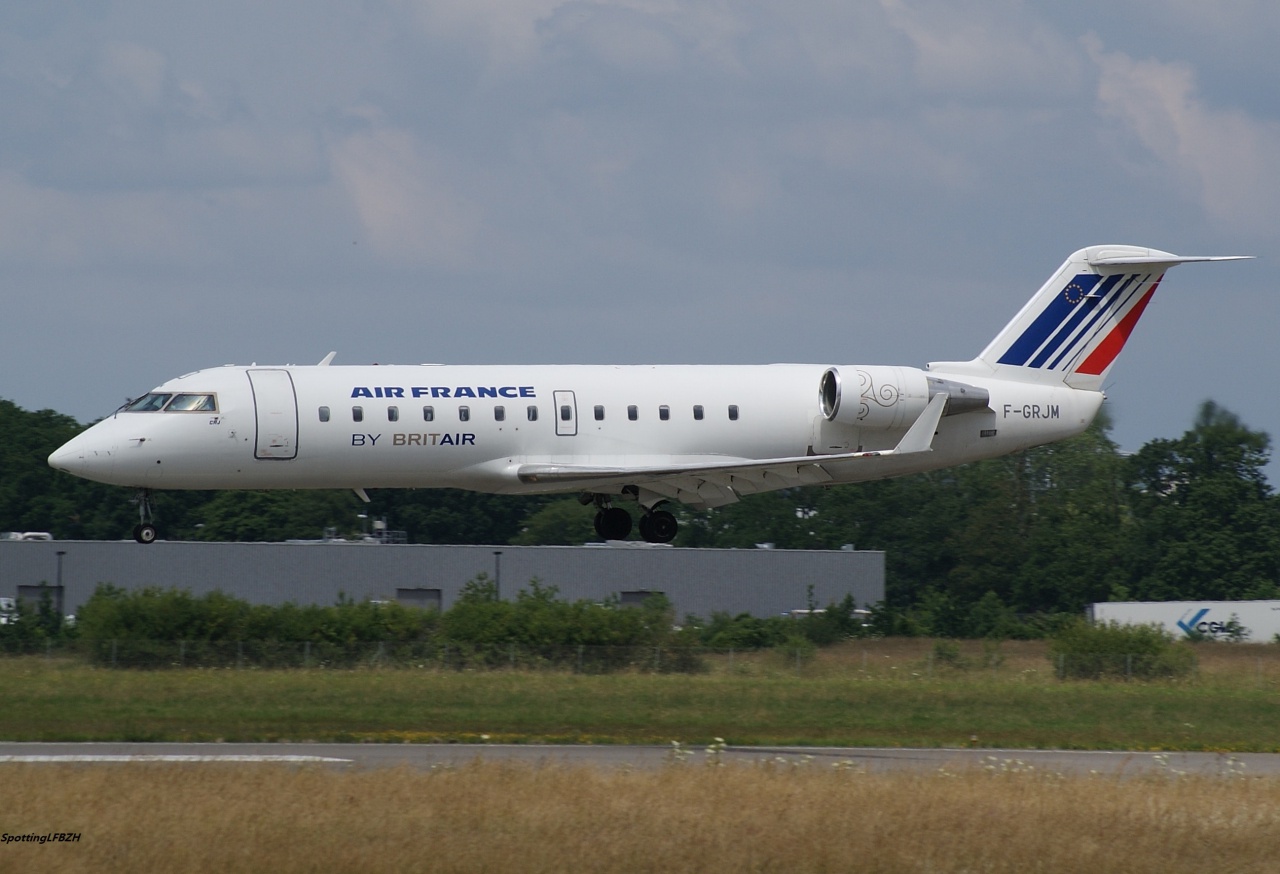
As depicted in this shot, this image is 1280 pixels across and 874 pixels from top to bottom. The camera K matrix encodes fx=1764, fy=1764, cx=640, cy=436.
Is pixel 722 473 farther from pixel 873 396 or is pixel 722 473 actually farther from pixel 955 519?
pixel 955 519

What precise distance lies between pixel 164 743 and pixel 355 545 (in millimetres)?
31289

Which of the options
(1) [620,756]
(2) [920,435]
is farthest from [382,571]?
(1) [620,756]

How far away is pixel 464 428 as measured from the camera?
30.4 metres

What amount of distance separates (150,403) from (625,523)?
29.7 ft

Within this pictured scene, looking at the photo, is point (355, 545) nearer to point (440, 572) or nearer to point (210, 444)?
point (440, 572)

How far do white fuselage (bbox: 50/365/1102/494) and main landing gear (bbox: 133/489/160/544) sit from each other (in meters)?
0.66

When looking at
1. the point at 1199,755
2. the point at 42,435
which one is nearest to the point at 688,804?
the point at 1199,755

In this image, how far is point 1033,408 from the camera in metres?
33.8

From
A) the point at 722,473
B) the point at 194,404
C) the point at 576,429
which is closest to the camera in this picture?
the point at 194,404

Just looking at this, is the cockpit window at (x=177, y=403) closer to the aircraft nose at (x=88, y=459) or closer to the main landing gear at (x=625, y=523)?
the aircraft nose at (x=88, y=459)

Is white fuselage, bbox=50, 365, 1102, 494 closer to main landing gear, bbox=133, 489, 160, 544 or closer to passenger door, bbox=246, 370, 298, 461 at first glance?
passenger door, bbox=246, 370, 298, 461

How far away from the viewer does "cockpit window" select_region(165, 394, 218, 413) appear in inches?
1183

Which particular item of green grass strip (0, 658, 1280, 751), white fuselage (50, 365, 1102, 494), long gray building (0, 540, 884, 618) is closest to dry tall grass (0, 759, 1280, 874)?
green grass strip (0, 658, 1280, 751)

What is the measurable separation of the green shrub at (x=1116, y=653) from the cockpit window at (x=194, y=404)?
1859cm
